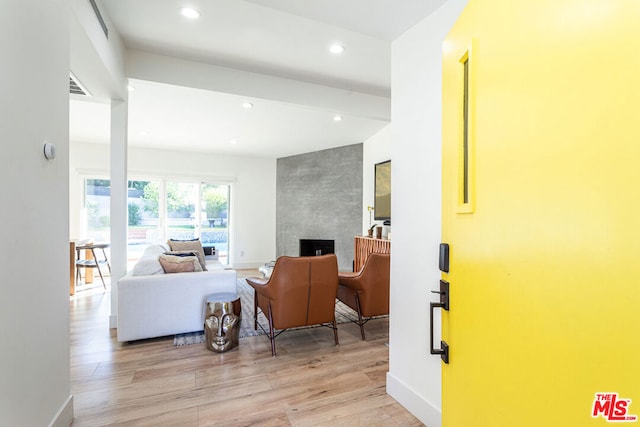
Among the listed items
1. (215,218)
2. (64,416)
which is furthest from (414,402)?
(215,218)

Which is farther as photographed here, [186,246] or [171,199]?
[171,199]

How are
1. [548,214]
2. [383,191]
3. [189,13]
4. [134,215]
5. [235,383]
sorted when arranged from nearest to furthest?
1. [548,214]
2. [235,383]
3. [189,13]
4. [383,191]
5. [134,215]

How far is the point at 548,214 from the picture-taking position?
25.8 inches

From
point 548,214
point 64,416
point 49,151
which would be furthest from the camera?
point 64,416

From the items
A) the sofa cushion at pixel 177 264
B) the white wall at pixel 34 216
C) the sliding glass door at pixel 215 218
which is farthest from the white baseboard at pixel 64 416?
the sliding glass door at pixel 215 218

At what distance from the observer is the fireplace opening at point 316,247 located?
A: 6.35 metres

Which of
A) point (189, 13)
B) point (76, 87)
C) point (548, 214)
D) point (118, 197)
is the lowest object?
point (548, 214)

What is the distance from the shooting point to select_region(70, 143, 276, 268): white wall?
6.52m

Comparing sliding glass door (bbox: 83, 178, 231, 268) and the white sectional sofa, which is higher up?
sliding glass door (bbox: 83, 178, 231, 268)

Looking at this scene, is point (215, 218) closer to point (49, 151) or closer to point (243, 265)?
point (243, 265)

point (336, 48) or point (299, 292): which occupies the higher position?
point (336, 48)

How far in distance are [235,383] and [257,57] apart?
3031 millimetres

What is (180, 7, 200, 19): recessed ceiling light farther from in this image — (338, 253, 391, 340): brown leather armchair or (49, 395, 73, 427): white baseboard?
(49, 395, 73, 427): white baseboard

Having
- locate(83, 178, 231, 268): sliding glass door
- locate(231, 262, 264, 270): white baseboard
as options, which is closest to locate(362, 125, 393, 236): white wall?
locate(231, 262, 264, 270): white baseboard
